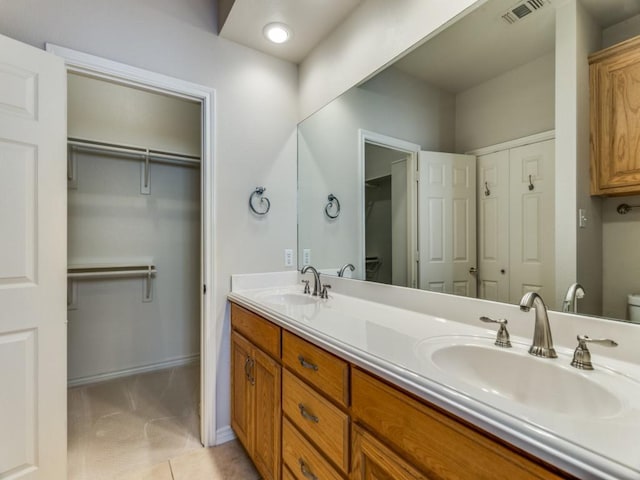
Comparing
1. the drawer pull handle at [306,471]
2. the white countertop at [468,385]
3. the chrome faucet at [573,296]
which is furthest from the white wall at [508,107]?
the drawer pull handle at [306,471]

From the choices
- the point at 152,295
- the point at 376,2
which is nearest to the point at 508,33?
the point at 376,2

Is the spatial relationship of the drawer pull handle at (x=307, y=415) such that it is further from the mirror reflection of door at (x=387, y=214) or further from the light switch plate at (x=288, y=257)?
the light switch plate at (x=288, y=257)

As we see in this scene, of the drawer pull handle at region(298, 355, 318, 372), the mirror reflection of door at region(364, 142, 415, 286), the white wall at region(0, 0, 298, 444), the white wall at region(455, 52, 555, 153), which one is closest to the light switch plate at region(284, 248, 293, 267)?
the white wall at region(0, 0, 298, 444)

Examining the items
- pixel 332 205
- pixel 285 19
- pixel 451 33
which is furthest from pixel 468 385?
pixel 285 19

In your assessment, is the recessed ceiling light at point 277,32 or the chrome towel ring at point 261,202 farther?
the chrome towel ring at point 261,202

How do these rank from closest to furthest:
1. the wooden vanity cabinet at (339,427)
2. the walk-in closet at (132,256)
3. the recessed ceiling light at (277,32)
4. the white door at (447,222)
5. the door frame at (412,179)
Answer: the wooden vanity cabinet at (339,427) < the white door at (447,222) < the door frame at (412,179) < the recessed ceiling light at (277,32) < the walk-in closet at (132,256)

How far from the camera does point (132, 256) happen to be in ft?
8.91

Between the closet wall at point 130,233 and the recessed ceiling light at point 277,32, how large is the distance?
1.22 metres

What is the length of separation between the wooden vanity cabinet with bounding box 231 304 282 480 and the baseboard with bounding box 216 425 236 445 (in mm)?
87

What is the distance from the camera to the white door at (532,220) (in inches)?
38.4

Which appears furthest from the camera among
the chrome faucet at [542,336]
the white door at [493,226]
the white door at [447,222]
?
the white door at [447,222]

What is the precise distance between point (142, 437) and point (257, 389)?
39.4 inches

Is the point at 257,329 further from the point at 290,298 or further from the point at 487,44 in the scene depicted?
the point at 487,44

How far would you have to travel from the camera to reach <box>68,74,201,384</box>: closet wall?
250 cm
